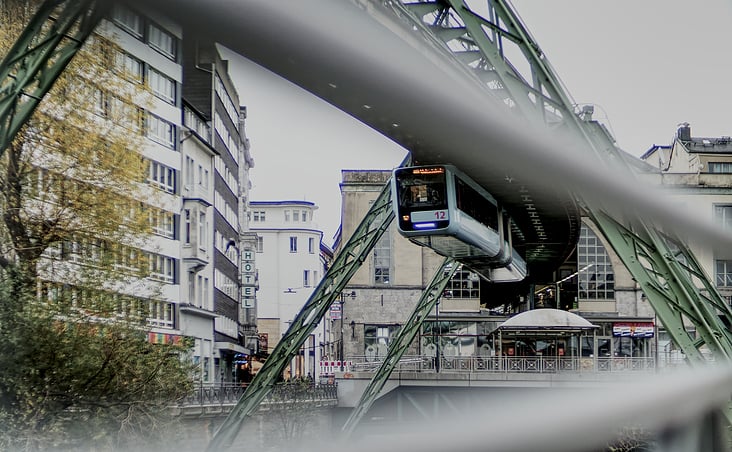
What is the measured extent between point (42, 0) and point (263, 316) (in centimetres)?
658

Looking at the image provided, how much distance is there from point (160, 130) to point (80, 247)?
739 mm

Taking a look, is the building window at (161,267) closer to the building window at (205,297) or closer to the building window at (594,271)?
the building window at (205,297)

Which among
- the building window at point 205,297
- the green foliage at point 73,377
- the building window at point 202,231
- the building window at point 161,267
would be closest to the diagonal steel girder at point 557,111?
the building window at point 161,267

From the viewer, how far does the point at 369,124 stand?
1073 millimetres

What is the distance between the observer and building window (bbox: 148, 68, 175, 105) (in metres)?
3.34

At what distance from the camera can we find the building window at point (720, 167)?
17.6 meters

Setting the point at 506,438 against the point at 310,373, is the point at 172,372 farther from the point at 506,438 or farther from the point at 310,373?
the point at 506,438

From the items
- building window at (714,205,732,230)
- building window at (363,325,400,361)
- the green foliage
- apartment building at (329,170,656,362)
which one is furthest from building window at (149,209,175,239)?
building window at (363,325,400,361)

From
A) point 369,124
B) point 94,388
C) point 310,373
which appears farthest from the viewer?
point 310,373

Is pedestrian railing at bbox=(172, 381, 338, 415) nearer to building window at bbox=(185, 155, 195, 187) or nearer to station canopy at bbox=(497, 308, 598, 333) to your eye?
building window at bbox=(185, 155, 195, 187)

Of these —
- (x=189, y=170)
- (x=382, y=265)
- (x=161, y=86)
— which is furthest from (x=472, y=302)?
(x=161, y=86)

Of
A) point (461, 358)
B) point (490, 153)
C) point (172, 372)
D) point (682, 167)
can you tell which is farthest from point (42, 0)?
point (682, 167)

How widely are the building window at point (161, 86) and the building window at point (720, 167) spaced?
48.1 feet

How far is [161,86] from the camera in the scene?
370 centimetres
